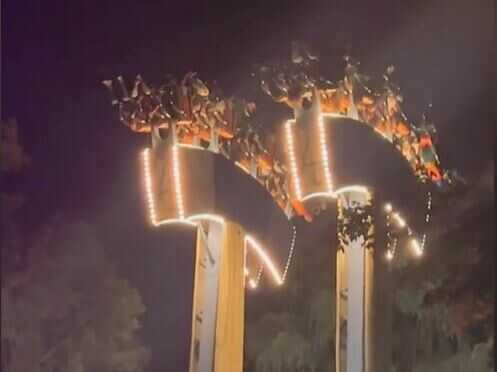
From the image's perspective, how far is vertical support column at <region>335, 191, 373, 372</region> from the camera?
14.2 ft

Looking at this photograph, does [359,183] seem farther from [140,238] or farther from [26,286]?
[26,286]

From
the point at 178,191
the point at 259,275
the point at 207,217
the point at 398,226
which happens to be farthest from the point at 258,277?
the point at 398,226

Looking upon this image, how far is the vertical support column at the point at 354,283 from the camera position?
4.32 m

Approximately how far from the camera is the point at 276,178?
460cm

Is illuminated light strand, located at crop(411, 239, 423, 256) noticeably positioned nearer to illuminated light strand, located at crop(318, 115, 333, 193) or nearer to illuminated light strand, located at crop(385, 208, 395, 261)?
illuminated light strand, located at crop(385, 208, 395, 261)

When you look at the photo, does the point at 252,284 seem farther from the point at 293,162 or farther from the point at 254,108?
the point at 254,108

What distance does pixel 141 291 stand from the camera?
4.57 meters

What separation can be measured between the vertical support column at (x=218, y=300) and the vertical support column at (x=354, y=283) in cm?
40

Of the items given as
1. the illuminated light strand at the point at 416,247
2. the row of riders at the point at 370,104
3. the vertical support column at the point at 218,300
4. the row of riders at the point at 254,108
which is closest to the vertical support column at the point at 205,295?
the vertical support column at the point at 218,300

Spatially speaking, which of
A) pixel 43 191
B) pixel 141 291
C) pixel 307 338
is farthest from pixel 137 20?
pixel 307 338

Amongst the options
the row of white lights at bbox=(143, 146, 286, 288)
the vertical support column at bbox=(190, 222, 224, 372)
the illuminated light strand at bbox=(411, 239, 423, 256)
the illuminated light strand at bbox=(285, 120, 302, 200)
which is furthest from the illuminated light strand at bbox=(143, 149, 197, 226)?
the illuminated light strand at bbox=(411, 239, 423, 256)

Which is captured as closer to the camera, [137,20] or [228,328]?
[228,328]

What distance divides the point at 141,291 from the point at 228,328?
14.8 inches

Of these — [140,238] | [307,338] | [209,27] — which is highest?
[209,27]
